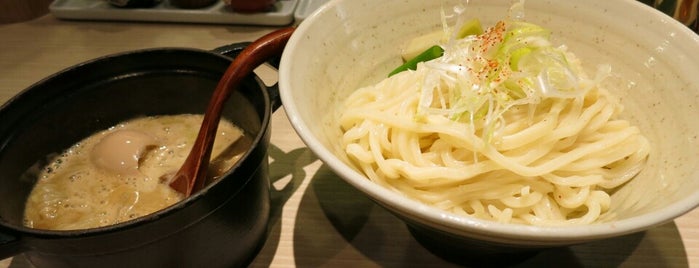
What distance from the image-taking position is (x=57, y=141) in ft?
4.04

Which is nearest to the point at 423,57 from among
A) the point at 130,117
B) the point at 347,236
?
the point at 347,236

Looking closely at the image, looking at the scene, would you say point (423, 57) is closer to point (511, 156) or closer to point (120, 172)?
point (511, 156)

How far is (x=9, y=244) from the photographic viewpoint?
82 centimetres

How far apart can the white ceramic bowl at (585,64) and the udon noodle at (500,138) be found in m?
0.06

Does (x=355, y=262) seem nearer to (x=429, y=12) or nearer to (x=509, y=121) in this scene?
(x=509, y=121)

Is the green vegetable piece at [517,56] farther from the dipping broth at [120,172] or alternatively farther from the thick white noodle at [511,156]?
the dipping broth at [120,172]

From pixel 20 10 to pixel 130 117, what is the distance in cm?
157

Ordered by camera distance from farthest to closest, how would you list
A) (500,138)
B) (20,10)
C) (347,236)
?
(20,10), (347,236), (500,138)

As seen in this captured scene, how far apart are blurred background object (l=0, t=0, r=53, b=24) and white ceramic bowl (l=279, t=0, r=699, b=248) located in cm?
193

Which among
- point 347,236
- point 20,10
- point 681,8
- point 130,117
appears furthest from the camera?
point 20,10

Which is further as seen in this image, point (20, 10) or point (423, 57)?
point (20, 10)

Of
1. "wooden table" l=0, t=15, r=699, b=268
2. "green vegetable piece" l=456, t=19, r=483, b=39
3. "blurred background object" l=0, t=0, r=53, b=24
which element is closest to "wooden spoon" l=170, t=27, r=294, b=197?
"wooden table" l=0, t=15, r=699, b=268

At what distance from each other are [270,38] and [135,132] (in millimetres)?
435

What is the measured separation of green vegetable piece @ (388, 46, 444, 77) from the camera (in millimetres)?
1368
